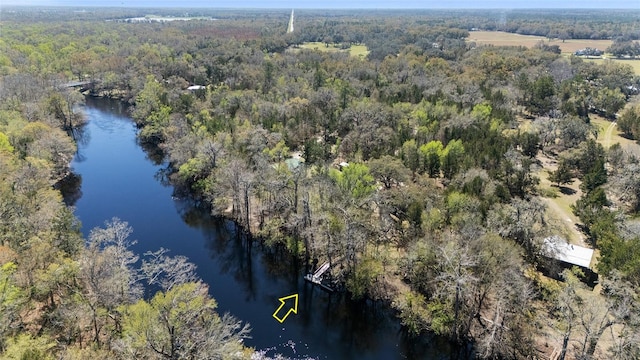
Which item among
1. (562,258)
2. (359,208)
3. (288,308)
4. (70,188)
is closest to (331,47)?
(70,188)

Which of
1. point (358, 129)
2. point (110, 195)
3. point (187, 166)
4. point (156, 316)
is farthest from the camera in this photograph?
point (358, 129)

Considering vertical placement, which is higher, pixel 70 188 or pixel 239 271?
pixel 70 188

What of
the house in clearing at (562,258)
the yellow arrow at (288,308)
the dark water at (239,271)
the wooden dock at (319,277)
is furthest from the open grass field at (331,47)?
the yellow arrow at (288,308)

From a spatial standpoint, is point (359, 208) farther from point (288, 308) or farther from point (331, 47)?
point (331, 47)

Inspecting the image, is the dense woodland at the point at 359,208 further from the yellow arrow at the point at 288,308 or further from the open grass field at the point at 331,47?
the open grass field at the point at 331,47

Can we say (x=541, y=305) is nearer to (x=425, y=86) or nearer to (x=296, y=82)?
(x=425, y=86)

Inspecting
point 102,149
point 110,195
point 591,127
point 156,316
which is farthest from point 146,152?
point 591,127
